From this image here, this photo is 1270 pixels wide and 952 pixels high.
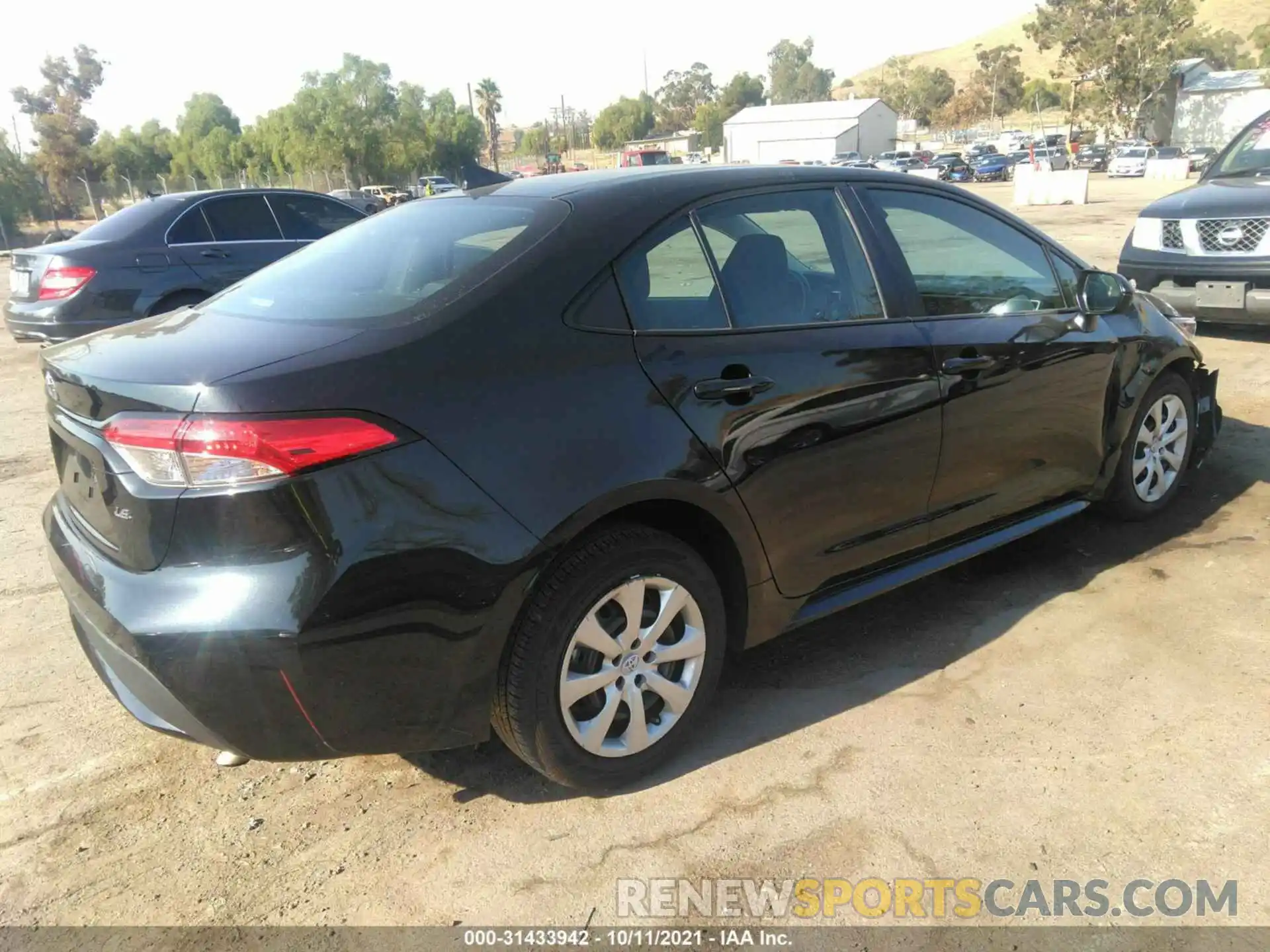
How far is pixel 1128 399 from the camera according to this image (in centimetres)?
404

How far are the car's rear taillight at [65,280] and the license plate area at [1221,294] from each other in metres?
8.80

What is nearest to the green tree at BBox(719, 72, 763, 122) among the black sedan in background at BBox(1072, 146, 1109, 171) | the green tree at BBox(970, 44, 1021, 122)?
the green tree at BBox(970, 44, 1021, 122)

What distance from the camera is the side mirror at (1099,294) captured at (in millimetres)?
3852

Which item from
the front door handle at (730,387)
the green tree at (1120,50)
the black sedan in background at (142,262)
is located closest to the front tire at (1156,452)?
the front door handle at (730,387)

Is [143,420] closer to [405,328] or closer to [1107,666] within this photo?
[405,328]

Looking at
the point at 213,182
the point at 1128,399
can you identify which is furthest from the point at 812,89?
the point at 1128,399

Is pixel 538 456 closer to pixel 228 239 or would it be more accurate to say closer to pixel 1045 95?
pixel 228 239

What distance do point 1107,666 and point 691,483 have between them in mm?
1751

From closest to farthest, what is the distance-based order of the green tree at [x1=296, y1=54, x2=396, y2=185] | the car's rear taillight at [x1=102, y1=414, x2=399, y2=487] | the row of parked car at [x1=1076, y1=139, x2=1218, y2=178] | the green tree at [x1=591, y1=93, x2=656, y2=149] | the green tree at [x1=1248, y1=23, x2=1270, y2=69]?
the car's rear taillight at [x1=102, y1=414, x2=399, y2=487] < the row of parked car at [x1=1076, y1=139, x2=1218, y2=178] < the green tree at [x1=296, y1=54, x2=396, y2=185] < the green tree at [x1=1248, y1=23, x2=1270, y2=69] < the green tree at [x1=591, y1=93, x2=656, y2=149]

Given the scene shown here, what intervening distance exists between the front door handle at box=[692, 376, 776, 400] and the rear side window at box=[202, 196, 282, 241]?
6900 millimetres

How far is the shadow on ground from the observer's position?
2.88 m

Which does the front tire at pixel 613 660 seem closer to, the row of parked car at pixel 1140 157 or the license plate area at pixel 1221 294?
the license plate area at pixel 1221 294

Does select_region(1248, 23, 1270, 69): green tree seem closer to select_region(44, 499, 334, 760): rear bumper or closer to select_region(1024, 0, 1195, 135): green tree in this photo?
select_region(1024, 0, 1195, 135): green tree

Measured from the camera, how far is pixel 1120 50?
65688 mm
